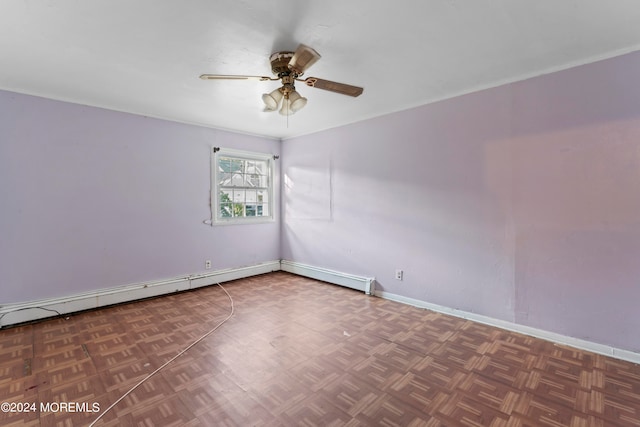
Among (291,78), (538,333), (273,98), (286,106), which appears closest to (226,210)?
(286,106)

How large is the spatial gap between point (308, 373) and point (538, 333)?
2.16 metres

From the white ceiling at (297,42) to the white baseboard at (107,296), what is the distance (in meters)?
2.24

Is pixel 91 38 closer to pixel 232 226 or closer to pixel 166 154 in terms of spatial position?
pixel 166 154

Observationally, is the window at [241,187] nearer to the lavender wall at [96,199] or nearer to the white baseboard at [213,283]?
the lavender wall at [96,199]

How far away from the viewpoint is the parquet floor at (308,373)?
1.66 metres

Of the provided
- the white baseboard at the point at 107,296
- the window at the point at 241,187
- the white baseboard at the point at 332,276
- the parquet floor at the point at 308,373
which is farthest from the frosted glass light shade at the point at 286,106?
the white baseboard at the point at 107,296

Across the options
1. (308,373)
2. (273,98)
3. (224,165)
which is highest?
(273,98)

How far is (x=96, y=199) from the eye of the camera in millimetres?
3369

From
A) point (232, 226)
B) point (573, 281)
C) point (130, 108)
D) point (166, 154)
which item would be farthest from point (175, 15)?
point (573, 281)

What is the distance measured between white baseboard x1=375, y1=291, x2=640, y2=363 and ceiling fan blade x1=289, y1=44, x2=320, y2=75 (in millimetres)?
2835

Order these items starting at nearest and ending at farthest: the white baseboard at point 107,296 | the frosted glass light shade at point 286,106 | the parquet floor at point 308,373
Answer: the parquet floor at point 308,373
the frosted glass light shade at point 286,106
the white baseboard at point 107,296

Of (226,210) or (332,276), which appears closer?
(332,276)

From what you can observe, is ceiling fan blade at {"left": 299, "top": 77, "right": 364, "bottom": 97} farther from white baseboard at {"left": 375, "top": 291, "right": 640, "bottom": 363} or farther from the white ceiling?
white baseboard at {"left": 375, "top": 291, "right": 640, "bottom": 363}

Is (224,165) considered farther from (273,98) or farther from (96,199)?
(273,98)
